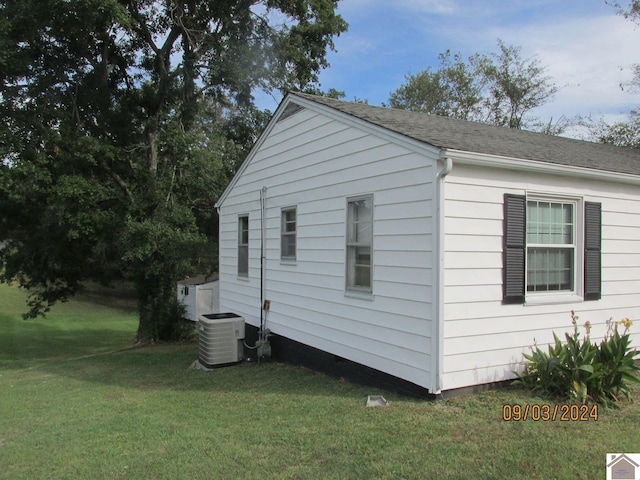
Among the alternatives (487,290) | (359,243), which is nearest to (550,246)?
(487,290)

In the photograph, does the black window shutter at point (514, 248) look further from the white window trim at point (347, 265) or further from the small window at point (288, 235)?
the small window at point (288, 235)

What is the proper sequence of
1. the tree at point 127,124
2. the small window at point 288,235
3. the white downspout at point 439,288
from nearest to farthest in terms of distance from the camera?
the white downspout at point 439,288, the small window at point 288,235, the tree at point 127,124

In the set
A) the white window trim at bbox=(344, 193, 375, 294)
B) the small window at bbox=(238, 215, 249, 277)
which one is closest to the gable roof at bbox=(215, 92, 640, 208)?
the white window trim at bbox=(344, 193, 375, 294)

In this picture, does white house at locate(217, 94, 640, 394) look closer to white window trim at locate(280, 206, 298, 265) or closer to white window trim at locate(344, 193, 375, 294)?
white window trim at locate(344, 193, 375, 294)

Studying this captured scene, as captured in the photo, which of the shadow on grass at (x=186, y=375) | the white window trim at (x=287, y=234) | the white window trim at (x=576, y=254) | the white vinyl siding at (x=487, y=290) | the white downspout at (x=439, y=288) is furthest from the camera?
the white window trim at (x=287, y=234)

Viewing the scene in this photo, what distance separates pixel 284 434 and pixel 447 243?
2554mm

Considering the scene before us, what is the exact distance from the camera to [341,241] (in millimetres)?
7117

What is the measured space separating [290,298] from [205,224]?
11.6 m

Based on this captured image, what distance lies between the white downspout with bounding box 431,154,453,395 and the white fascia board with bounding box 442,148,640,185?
243 millimetres

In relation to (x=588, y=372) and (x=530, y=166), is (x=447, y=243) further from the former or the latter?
(x=588, y=372)

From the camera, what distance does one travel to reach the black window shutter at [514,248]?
225 inches

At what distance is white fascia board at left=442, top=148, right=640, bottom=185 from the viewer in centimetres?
534

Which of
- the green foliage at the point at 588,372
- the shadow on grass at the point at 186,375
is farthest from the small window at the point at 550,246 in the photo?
the shadow on grass at the point at 186,375

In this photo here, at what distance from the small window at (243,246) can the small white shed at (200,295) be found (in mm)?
10910
